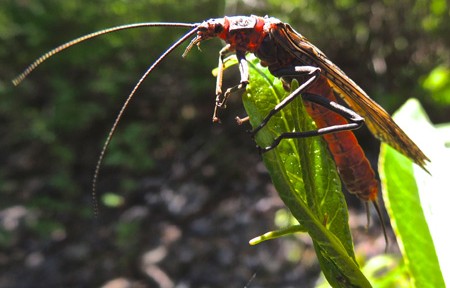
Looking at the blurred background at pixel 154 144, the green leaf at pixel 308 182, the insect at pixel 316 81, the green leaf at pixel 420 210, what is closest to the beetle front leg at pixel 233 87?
the insect at pixel 316 81

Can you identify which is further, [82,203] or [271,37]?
[82,203]

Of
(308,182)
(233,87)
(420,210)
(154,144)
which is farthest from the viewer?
(154,144)

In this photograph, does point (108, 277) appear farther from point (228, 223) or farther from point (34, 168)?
point (34, 168)

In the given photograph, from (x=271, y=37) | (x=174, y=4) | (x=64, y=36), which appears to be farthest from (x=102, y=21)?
(x=271, y=37)

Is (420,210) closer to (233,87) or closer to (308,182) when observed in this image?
(308,182)

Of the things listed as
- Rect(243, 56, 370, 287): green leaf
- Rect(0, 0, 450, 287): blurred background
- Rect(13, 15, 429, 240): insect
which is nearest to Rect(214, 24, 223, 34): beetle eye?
Rect(13, 15, 429, 240): insect

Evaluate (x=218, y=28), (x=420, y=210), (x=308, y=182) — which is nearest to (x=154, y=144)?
(x=218, y=28)

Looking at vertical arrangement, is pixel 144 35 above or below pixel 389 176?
above
